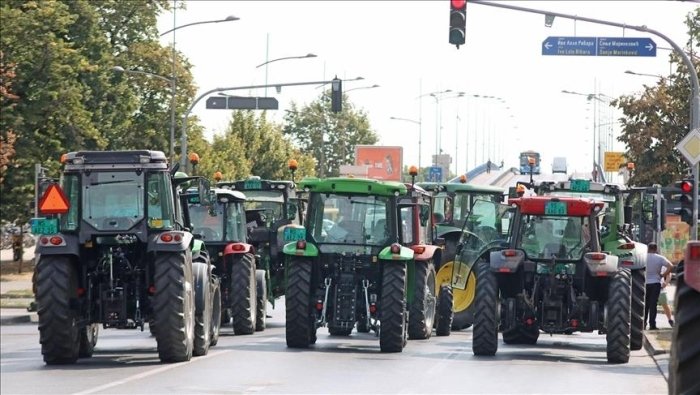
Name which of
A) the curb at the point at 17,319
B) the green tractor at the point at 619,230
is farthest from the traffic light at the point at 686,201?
the curb at the point at 17,319

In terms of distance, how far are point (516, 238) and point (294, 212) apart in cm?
655

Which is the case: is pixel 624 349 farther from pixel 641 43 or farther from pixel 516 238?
pixel 641 43

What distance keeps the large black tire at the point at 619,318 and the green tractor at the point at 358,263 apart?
9.55 ft

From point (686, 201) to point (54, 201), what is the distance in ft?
38.2

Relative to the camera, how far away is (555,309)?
24.4 m

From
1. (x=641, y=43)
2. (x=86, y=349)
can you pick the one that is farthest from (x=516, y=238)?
(x=641, y=43)

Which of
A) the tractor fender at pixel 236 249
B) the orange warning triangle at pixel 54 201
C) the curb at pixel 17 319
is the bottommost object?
the curb at pixel 17 319

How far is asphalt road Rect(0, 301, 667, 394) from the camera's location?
61.1ft

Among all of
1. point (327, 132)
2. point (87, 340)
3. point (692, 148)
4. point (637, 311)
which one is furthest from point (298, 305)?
point (327, 132)

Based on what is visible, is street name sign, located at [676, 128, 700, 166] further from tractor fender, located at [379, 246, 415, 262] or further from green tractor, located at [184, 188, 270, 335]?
tractor fender, located at [379, 246, 415, 262]

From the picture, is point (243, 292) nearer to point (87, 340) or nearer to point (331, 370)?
point (87, 340)

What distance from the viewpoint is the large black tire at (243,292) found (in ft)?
88.7

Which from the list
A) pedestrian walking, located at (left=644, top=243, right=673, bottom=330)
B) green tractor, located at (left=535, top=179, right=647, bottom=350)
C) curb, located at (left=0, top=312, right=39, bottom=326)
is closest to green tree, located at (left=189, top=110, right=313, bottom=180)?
curb, located at (left=0, top=312, right=39, bottom=326)

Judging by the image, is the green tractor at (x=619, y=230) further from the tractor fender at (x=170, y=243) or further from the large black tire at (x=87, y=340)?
the large black tire at (x=87, y=340)
